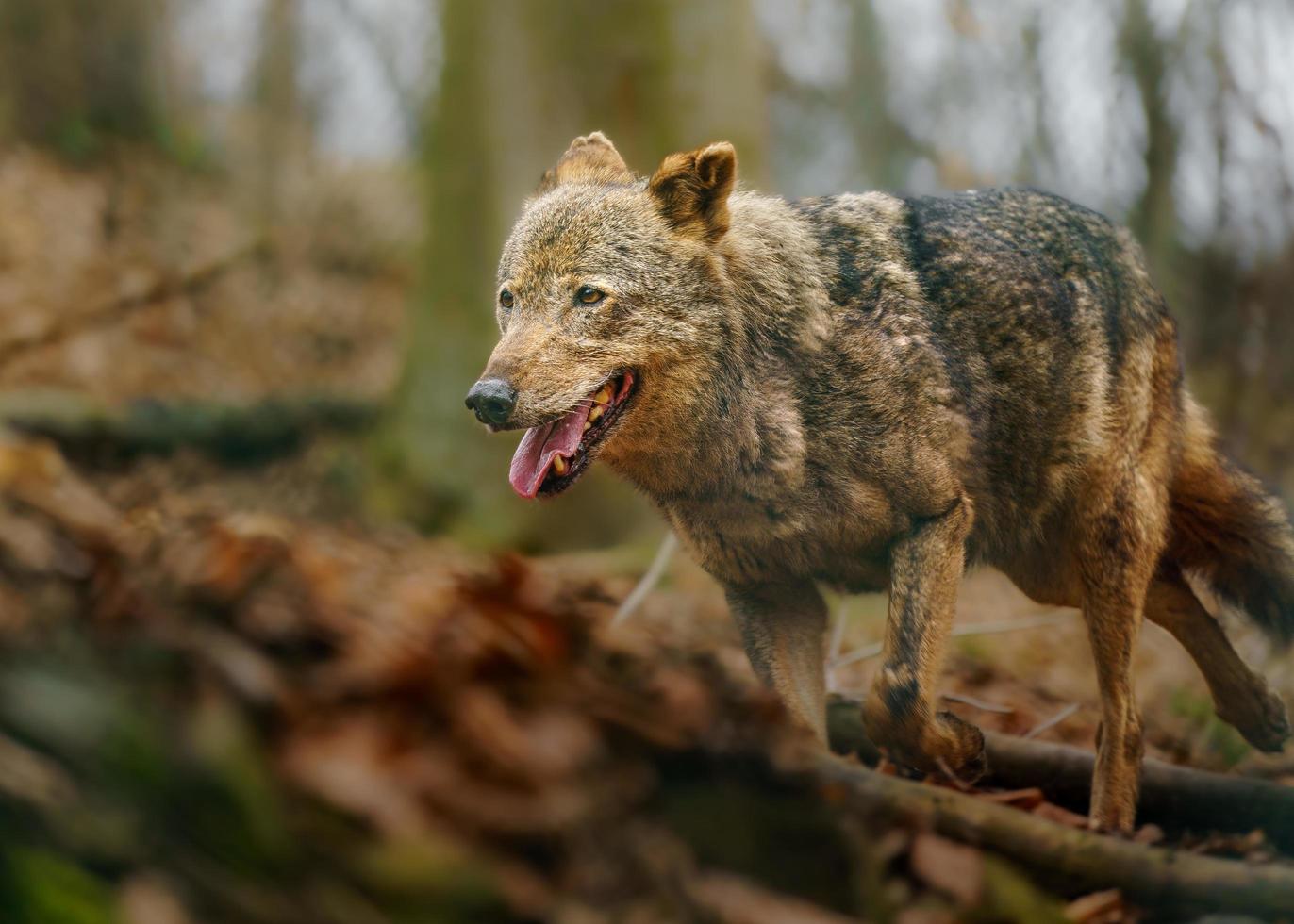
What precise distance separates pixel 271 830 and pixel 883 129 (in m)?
11.7

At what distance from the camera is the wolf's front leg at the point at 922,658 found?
3.96 m

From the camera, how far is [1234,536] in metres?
5.11

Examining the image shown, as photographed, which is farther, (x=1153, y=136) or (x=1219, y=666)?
(x=1153, y=136)

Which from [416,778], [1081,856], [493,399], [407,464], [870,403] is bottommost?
[407,464]

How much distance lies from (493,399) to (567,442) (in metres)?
0.30

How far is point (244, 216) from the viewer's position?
16516 millimetres

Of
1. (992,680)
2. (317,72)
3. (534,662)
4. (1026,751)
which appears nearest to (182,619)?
(534,662)

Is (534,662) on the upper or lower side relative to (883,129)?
upper

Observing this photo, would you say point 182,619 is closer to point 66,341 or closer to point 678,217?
point 678,217

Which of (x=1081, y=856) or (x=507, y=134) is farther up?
(x=507, y=134)

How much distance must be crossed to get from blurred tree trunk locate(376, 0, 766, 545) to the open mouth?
2.71 m

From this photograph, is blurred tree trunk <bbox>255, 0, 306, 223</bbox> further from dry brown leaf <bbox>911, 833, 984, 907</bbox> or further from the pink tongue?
dry brown leaf <bbox>911, 833, 984, 907</bbox>

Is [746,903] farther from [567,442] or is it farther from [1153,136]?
[1153,136]

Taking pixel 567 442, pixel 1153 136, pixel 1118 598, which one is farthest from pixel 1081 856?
pixel 1153 136
